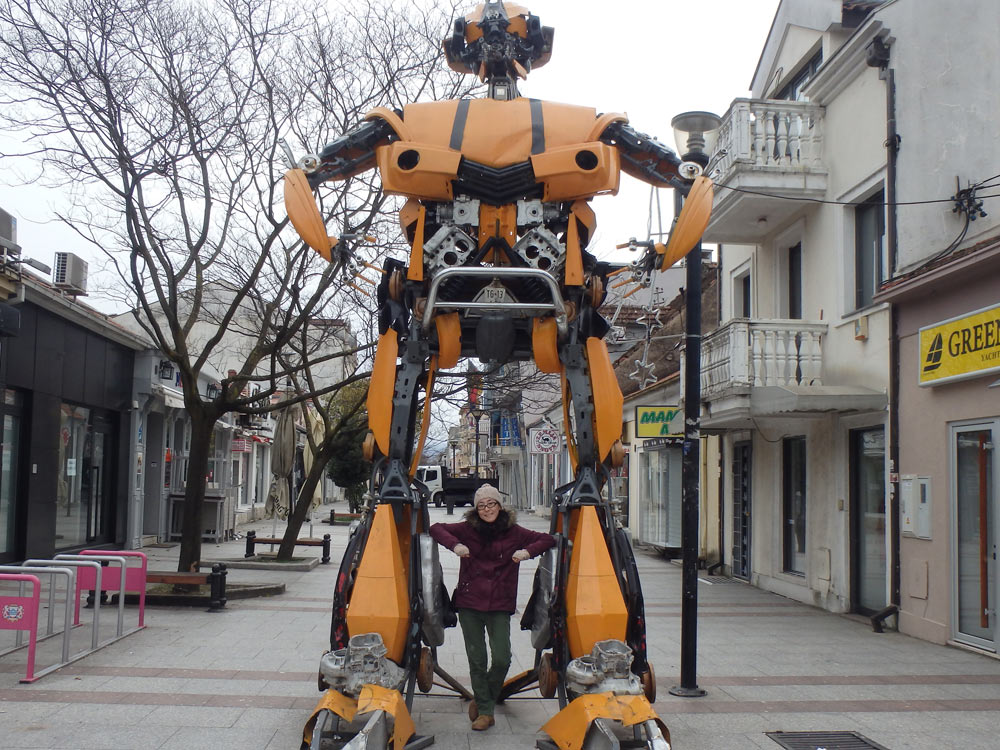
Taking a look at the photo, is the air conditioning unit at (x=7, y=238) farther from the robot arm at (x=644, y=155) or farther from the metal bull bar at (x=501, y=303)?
the robot arm at (x=644, y=155)

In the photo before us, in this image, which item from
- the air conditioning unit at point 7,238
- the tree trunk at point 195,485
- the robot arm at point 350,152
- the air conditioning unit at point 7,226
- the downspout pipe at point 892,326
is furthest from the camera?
the tree trunk at point 195,485

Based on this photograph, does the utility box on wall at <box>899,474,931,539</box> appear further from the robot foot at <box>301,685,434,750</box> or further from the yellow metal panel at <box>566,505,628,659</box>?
the robot foot at <box>301,685,434,750</box>

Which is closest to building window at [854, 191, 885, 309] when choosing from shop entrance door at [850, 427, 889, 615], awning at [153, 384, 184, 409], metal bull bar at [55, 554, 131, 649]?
shop entrance door at [850, 427, 889, 615]

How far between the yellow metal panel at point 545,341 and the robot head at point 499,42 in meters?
1.79

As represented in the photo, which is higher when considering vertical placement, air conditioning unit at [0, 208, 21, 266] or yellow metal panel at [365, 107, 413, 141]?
air conditioning unit at [0, 208, 21, 266]

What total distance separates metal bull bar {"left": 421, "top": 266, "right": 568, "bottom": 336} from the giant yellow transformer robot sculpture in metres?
0.01

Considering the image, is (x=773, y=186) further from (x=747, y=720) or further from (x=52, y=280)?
(x=52, y=280)

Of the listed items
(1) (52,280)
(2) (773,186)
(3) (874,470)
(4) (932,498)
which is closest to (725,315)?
(2) (773,186)

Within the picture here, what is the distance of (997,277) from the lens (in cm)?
883

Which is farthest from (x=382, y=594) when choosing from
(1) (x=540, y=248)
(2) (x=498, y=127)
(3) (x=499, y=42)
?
(3) (x=499, y=42)

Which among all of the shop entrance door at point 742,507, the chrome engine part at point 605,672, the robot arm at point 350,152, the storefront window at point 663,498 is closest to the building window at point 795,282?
the shop entrance door at point 742,507

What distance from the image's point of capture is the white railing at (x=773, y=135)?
12.4 meters

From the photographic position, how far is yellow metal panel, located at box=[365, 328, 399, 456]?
5746mm

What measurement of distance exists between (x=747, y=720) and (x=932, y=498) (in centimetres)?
449
